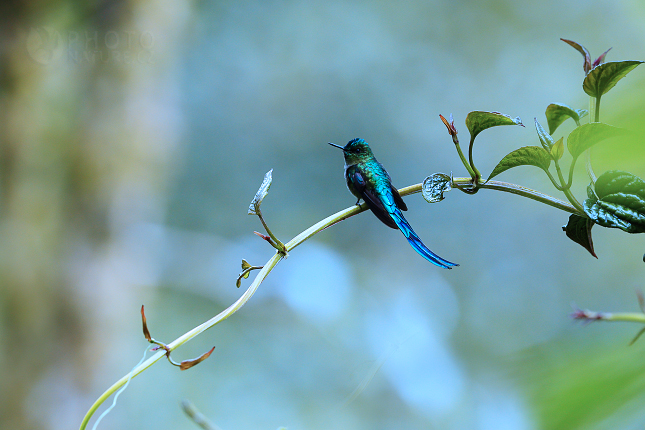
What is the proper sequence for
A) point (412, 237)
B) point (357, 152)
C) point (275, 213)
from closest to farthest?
point (412, 237) → point (357, 152) → point (275, 213)

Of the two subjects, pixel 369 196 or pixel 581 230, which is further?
pixel 369 196

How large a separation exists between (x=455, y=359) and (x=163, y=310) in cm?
146

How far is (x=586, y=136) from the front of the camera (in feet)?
0.61

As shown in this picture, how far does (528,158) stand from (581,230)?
5 centimetres

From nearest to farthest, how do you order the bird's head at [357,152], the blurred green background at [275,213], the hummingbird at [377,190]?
1. the hummingbird at [377,190]
2. the bird's head at [357,152]
3. the blurred green background at [275,213]

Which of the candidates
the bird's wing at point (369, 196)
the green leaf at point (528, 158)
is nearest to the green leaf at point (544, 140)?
the green leaf at point (528, 158)

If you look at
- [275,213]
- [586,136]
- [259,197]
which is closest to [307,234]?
[259,197]

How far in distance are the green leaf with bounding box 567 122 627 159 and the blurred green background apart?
222 mm

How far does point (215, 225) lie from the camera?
2436mm

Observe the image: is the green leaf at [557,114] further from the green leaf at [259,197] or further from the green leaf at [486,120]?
the green leaf at [259,197]

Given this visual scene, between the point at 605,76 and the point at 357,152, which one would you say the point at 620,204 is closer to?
the point at 605,76

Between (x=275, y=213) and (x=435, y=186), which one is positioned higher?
(x=435, y=186)

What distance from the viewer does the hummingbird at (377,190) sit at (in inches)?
11.5

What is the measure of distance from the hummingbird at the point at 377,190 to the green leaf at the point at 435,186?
1.5 inches
